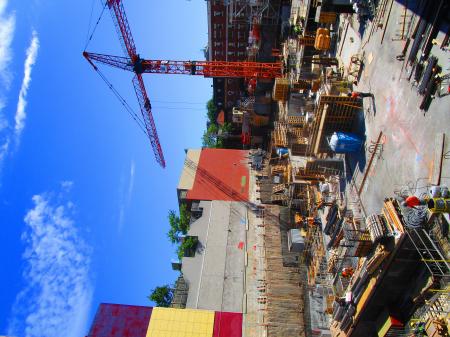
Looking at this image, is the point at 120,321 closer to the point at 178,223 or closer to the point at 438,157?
the point at 178,223

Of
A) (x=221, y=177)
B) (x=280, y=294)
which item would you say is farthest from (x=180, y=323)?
(x=221, y=177)

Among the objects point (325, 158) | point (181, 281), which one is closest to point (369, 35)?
point (325, 158)

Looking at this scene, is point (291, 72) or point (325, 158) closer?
point (325, 158)

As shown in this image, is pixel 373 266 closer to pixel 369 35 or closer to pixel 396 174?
pixel 396 174

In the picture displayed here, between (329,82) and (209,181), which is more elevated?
(329,82)

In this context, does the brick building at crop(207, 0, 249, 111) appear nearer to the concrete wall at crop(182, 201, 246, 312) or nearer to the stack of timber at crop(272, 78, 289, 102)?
the stack of timber at crop(272, 78, 289, 102)

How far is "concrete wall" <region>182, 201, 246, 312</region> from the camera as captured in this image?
39750 mm

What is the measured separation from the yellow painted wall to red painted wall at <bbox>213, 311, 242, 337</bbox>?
0.57 m

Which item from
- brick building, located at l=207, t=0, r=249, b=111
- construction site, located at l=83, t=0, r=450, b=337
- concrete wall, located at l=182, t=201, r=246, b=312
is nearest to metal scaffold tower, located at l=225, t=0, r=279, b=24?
construction site, located at l=83, t=0, r=450, b=337

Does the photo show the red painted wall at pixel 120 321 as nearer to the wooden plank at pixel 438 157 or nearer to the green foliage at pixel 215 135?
the wooden plank at pixel 438 157

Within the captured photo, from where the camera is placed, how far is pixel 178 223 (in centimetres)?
5828

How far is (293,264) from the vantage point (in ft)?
138

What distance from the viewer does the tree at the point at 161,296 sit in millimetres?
49562

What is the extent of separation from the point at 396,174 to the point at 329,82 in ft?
40.2
